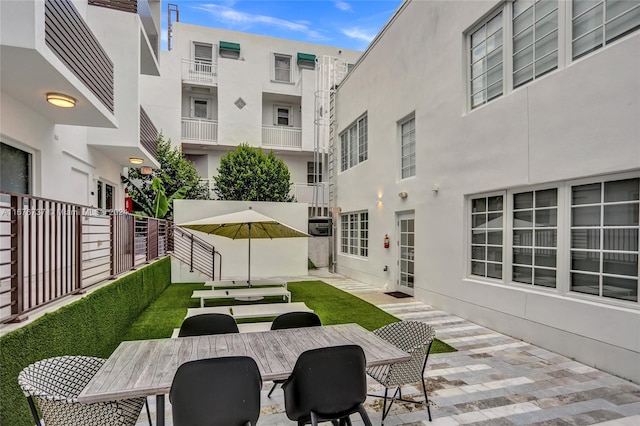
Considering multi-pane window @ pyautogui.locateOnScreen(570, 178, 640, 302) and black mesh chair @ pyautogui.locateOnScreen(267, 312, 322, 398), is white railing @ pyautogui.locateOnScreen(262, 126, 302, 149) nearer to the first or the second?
multi-pane window @ pyautogui.locateOnScreen(570, 178, 640, 302)

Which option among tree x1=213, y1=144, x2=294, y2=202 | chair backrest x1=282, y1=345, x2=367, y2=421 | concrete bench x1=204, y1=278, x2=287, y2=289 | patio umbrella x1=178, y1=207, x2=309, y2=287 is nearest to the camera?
chair backrest x1=282, y1=345, x2=367, y2=421

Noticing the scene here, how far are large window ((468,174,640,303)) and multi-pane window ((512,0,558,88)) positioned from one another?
2121mm

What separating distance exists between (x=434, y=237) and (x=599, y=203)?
3.83 m

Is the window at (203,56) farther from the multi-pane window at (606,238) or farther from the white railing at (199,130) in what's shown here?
the multi-pane window at (606,238)

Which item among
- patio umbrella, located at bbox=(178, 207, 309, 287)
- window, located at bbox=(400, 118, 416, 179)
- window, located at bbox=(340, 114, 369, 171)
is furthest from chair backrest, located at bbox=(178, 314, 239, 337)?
window, located at bbox=(340, 114, 369, 171)

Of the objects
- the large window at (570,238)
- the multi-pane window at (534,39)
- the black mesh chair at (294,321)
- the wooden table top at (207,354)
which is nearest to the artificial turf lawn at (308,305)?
the large window at (570,238)

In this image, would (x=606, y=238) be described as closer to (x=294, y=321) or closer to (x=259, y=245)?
(x=294, y=321)

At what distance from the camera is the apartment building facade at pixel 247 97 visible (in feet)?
58.7

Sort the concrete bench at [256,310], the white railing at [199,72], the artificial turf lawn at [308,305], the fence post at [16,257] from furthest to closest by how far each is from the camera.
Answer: the white railing at [199,72]
the concrete bench at [256,310]
the artificial turf lawn at [308,305]
the fence post at [16,257]

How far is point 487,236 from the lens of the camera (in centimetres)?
700

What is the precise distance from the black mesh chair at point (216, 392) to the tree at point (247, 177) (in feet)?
44.9

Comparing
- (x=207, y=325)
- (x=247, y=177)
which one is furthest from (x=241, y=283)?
(x=247, y=177)

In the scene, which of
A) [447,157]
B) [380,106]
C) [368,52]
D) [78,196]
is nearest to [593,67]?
[447,157]

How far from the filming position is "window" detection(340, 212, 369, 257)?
1309 cm
